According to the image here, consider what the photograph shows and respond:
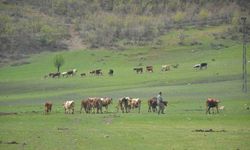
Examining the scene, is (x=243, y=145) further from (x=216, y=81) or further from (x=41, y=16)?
(x=41, y=16)

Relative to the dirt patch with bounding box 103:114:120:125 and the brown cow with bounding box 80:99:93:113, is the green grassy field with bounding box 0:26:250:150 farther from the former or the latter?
the brown cow with bounding box 80:99:93:113

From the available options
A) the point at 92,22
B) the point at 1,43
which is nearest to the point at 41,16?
the point at 92,22

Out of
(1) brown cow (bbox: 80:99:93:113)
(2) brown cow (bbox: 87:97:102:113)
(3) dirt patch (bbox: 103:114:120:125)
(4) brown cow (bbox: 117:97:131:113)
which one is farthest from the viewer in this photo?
(1) brown cow (bbox: 80:99:93:113)

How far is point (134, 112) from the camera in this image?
153 ft

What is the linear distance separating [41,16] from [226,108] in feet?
517

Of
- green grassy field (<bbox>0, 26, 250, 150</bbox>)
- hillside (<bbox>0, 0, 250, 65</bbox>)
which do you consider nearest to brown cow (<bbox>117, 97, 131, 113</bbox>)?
green grassy field (<bbox>0, 26, 250, 150</bbox>)

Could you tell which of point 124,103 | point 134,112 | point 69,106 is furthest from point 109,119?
point 69,106

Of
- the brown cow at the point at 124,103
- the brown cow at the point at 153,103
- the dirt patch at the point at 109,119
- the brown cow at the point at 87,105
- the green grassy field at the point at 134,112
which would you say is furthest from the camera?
the brown cow at the point at 87,105

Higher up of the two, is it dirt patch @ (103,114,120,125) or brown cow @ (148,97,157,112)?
brown cow @ (148,97,157,112)

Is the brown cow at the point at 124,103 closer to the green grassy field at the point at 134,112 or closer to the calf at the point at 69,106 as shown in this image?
the green grassy field at the point at 134,112

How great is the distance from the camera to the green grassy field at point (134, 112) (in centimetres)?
2895

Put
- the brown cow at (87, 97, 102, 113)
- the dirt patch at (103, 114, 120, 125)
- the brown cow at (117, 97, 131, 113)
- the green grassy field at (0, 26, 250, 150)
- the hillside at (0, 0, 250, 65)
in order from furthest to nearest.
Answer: the hillside at (0, 0, 250, 65), the brown cow at (87, 97, 102, 113), the brown cow at (117, 97, 131, 113), the dirt patch at (103, 114, 120, 125), the green grassy field at (0, 26, 250, 150)

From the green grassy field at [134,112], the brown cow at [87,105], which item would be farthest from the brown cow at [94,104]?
the green grassy field at [134,112]

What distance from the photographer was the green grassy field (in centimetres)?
2895
